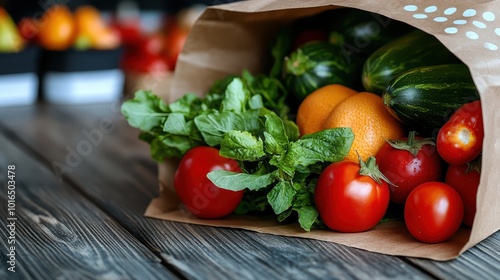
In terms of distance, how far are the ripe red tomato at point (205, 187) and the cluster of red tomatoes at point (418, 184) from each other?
13 centimetres

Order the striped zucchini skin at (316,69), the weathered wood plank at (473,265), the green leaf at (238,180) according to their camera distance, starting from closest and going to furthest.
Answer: the weathered wood plank at (473,265), the green leaf at (238,180), the striped zucchini skin at (316,69)

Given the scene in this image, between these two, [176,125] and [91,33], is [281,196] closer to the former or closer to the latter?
[176,125]

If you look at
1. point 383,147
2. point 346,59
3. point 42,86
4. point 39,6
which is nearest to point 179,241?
point 383,147

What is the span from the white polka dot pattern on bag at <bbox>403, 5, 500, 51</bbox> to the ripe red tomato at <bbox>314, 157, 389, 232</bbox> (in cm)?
20

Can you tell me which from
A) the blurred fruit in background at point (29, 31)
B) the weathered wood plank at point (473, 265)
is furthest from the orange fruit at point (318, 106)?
the blurred fruit in background at point (29, 31)

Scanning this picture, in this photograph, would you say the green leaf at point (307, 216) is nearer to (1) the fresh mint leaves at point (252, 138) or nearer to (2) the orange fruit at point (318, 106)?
(1) the fresh mint leaves at point (252, 138)

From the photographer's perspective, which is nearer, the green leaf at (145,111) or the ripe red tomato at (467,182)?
the ripe red tomato at (467,182)

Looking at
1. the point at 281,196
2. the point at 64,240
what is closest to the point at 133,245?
the point at 64,240

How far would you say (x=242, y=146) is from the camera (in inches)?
39.6

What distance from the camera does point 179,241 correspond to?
3.28 feet

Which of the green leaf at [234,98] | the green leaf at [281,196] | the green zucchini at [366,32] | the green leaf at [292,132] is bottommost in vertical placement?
the green leaf at [281,196]

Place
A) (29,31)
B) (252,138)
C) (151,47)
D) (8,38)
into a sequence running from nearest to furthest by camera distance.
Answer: (252,138), (8,38), (29,31), (151,47)

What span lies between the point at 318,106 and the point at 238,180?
7.7 inches

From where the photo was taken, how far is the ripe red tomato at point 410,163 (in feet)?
3.34
